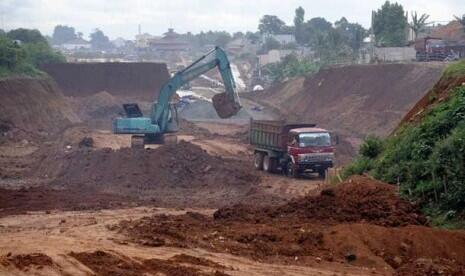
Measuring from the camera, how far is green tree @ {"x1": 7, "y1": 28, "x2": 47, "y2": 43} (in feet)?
356

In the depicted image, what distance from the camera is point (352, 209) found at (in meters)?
21.2

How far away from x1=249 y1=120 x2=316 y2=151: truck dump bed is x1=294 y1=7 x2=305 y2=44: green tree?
122361 mm

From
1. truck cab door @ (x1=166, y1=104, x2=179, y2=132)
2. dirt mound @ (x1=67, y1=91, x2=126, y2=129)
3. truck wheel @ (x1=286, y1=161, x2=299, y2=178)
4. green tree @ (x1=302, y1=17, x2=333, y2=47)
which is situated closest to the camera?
truck wheel @ (x1=286, y1=161, x2=299, y2=178)

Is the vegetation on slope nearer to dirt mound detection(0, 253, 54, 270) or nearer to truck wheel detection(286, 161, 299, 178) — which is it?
dirt mound detection(0, 253, 54, 270)

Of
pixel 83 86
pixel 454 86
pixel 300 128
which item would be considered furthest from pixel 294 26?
pixel 454 86

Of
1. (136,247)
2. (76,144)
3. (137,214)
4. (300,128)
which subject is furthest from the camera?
(76,144)

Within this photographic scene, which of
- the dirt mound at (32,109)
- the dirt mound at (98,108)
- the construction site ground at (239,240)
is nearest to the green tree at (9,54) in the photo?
the dirt mound at (32,109)

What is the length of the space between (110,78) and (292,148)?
188 ft

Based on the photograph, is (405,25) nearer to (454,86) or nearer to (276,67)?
(276,67)

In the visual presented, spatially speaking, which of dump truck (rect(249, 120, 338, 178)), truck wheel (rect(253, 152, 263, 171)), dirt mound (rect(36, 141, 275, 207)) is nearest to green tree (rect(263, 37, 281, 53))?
dirt mound (rect(36, 141, 275, 207))

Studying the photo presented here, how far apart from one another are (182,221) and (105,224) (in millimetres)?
2498

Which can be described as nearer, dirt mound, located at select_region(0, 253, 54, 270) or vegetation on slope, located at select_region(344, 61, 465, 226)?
dirt mound, located at select_region(0, 253, 54, 270)

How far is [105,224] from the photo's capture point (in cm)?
2456

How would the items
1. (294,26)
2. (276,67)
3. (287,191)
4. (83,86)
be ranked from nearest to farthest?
1. (287,191)
2. (83,86)
3. (276,67)
4. (294,26)
